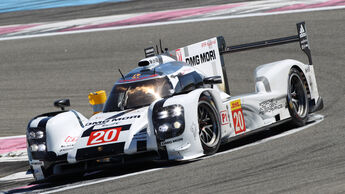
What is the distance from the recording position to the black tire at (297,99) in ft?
34.3

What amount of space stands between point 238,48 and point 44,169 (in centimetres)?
423

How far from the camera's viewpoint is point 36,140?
29.3 feet

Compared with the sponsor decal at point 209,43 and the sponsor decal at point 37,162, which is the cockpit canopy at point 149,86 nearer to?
the sponsor decal at point 37,162

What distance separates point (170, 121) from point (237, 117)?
4.97 feet

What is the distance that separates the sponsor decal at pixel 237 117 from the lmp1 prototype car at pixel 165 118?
0.05ft

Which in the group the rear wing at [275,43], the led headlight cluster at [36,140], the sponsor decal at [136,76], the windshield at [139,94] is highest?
the rear wing at [275,43]

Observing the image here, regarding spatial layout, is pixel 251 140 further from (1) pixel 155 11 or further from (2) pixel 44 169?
(1) pixel 155 11

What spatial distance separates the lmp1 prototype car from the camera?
27.1 feet

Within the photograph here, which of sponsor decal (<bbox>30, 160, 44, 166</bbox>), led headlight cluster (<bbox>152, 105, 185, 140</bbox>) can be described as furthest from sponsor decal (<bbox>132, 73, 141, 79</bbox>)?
sponsor decal (<bbox>30, 160, 44, 166</bbox>)

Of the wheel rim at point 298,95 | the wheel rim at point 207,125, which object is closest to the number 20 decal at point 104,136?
the wheel rim at point 207,125

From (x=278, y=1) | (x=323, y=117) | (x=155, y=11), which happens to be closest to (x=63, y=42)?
(x=155, y=11)

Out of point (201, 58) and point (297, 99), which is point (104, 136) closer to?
point (201, 58)

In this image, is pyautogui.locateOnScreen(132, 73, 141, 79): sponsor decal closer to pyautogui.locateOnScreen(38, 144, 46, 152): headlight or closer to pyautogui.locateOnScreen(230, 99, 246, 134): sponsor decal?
pyautogui.locateOnScreen(230, 99, 246, 134): sponsor decal

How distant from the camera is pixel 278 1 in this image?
21.9 meters
